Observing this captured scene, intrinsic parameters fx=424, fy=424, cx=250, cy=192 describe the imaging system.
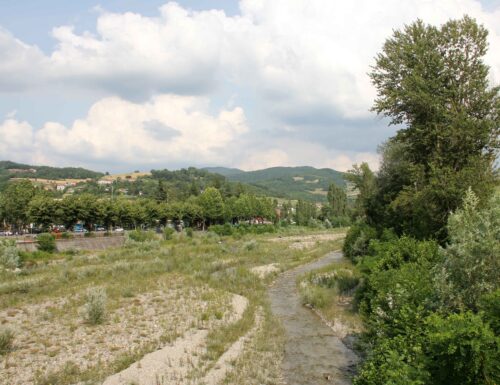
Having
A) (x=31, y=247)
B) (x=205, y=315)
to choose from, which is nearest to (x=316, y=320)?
(x=205, y=315)

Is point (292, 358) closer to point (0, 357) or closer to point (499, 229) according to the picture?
point (499, 229)

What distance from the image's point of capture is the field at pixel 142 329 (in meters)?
13.1

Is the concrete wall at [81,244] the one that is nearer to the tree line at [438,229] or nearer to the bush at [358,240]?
the bush at [358,240]

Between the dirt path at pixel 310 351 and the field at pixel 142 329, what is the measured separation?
55 centimetres

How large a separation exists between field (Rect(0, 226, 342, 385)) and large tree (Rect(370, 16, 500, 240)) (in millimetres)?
10241

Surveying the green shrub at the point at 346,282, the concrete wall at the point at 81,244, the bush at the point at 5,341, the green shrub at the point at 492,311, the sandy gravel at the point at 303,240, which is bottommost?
the concrete wall at the point at 81,244

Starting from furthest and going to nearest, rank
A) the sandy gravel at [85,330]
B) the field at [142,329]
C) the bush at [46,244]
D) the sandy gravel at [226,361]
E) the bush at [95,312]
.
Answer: the bush at [46,244] → the bush at [95,312] → the sandy gravel at [85,330] → the field at [142,329] → the sandy gravel at [226,361]

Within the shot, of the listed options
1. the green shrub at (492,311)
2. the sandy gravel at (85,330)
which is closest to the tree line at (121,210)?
the sandy gravel at (85,330)

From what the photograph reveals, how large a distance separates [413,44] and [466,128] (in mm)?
6061

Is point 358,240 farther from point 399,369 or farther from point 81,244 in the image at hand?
point 81,244

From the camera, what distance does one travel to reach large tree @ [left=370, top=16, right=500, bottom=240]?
2098 centimetres

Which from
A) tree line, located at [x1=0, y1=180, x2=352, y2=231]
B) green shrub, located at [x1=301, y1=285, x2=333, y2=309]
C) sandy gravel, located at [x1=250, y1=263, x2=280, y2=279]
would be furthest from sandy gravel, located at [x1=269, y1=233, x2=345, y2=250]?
green shrub, located at [x1=301, y1=285, x2=333, y2=309]

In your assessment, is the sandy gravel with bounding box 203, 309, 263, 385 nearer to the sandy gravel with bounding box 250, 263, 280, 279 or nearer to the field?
the field

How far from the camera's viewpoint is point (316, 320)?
2002cm
